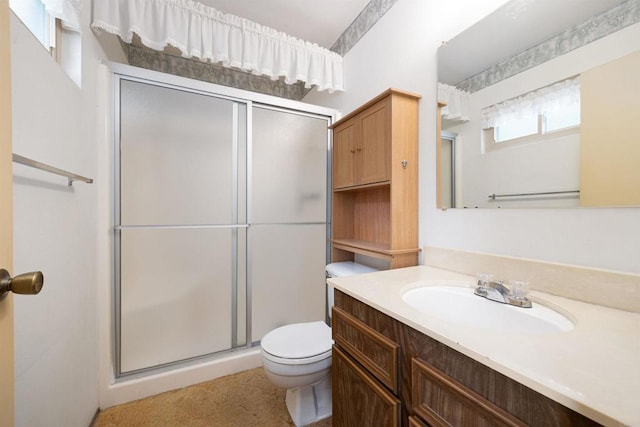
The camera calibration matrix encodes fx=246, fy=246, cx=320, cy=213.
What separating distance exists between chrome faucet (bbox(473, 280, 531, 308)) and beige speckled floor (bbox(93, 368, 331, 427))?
1094 millimetres

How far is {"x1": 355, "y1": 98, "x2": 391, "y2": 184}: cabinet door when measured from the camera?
1.39 m

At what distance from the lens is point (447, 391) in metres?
0.60

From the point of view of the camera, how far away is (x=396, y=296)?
2.90 feet

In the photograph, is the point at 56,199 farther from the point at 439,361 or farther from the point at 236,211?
the point at 439,361

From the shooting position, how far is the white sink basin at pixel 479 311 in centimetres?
76

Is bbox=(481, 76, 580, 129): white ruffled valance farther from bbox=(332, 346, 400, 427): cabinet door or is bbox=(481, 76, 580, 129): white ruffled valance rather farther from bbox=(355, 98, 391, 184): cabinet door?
bbox=(332, 346, 400, 427): cabinet door

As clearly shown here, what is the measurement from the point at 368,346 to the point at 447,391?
12.1 inches

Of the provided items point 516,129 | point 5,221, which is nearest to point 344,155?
point 516,129

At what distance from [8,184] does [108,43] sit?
5.45ft

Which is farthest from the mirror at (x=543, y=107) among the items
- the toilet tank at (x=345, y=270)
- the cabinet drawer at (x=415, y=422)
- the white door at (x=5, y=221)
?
the white door at (x=5, y=221)

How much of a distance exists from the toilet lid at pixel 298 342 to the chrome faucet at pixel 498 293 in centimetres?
81

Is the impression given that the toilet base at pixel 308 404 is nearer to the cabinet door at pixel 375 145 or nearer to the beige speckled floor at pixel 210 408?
the beige speckled floor at pixel 210 408

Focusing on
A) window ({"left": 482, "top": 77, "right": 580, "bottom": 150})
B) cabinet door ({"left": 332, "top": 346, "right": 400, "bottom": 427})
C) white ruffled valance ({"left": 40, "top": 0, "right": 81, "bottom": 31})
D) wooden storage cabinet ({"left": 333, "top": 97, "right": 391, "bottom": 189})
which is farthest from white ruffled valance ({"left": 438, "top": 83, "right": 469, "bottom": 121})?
white ruffled valance ({"left": 40, "top": 0, "right": 81, "bottom": 31})

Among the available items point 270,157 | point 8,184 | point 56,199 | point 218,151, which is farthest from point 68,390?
point 270,157
